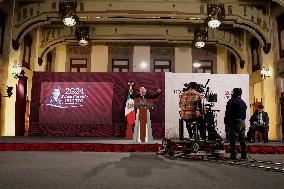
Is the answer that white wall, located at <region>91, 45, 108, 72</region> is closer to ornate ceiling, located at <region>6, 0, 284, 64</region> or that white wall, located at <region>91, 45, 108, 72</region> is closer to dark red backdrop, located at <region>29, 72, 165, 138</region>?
ornate ceiling, located at <region>6, 0, 284, 64</region>

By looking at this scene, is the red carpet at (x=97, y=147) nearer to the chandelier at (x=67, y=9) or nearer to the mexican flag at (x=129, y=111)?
the mexican flag at (x=129, y=111)

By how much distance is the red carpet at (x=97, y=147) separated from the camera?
Answer: 748 cm

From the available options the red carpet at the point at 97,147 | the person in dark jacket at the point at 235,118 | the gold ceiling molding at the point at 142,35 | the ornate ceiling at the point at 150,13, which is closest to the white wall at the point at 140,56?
the gold ceiling molding at the point at 142,35

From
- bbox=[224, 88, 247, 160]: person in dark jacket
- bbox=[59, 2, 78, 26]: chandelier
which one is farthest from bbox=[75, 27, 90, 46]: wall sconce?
bbox=[224, 88, 247, 160]: person in dark jacket

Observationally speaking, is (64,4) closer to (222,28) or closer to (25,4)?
(25,4)

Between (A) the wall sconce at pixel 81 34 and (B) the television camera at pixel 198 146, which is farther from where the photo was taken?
(A) the wall sconce at pixel 81 34

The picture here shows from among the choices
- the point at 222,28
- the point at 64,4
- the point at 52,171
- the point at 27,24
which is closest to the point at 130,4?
the point at 64,4

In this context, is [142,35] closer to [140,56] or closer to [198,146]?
[140,56]

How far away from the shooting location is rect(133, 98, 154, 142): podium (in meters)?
7.78

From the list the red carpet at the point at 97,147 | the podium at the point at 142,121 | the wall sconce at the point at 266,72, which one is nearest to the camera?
the red carpet at the point at 97,147

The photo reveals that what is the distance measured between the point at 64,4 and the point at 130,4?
2820 millimetres

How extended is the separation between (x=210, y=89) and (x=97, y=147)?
5719 mm

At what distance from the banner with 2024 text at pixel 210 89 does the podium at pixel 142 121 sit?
12.3 ft

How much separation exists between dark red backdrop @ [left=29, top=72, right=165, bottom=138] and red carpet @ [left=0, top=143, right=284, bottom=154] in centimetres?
493
